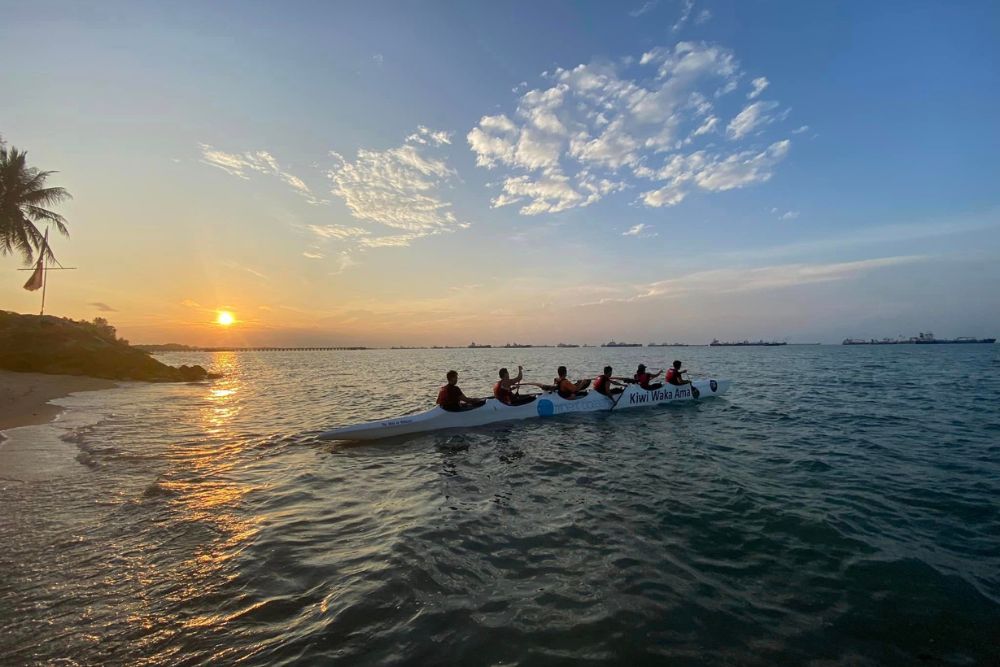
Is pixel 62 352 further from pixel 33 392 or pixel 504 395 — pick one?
pixel 504 395

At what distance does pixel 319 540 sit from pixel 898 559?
7731 mm

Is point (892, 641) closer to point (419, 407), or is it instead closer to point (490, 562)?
point (490, 562)

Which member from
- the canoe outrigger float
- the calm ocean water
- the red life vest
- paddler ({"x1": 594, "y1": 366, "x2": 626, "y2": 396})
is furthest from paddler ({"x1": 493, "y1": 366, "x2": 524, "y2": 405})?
paddler ({"x1": 594, "y1": 366, "x2": 626, "y2": 396})

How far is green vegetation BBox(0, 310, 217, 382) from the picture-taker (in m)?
27.7

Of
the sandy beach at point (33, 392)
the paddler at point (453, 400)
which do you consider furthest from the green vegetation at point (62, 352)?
the paddler at point (453, 400)

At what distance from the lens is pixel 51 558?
17.7ft

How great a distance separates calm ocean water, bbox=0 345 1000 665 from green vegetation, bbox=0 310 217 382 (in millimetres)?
23450

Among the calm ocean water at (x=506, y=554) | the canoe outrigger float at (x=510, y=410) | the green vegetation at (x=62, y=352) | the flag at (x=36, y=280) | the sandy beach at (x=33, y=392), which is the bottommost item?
the calm ocean water at (x=506, y=554)

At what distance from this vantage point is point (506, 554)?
5.98m

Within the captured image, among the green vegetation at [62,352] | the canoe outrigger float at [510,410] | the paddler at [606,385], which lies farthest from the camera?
the green vegetation at [62,352]

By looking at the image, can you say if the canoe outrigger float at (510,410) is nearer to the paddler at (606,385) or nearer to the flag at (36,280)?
the paddler at (606,385)

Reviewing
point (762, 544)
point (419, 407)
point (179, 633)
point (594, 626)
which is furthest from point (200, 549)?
point (419, 407)

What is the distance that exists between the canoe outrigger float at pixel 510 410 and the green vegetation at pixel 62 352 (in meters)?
27.9

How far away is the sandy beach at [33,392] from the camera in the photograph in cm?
1471
